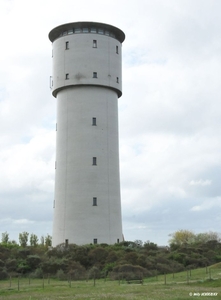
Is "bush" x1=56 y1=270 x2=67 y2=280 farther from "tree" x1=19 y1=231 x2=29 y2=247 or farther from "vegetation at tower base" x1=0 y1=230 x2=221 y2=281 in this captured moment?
"tree" x1=19 y1=231 x2=29 y2=247

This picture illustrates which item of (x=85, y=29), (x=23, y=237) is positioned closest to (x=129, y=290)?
Answer: (x=85, y=29)

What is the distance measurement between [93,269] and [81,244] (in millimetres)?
7910

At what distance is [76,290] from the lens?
2553cm

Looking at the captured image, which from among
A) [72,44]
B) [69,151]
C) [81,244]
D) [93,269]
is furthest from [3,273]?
[72,44]

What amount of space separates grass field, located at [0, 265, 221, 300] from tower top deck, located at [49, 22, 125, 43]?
76.7 ft

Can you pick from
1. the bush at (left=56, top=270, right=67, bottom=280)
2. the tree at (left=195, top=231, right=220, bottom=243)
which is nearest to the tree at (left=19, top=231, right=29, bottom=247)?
the tree at (left=195, top=231, right=220, bottom=243)

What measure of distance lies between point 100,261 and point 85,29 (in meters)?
20.6

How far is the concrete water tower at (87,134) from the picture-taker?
4241 centimetres

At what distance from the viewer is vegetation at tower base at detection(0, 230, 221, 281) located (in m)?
33.1

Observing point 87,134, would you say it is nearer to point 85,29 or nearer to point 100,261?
point 85,29

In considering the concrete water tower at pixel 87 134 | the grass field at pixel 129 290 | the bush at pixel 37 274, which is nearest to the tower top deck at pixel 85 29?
the concrete water tower at pixel 87 134

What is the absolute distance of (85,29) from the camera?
45.5 m

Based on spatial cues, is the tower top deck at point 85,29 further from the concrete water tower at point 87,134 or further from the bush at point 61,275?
the bush at point 61,275

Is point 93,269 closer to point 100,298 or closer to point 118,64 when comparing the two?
point 100,298
